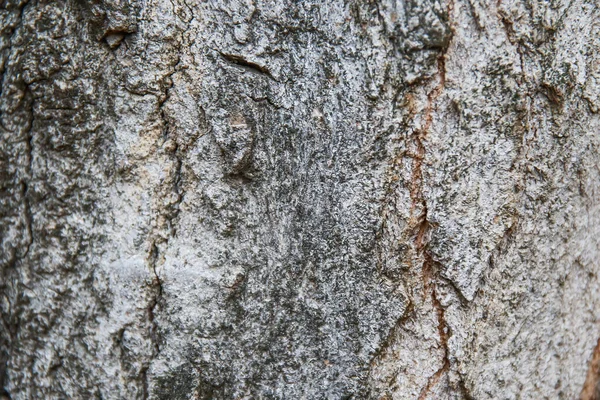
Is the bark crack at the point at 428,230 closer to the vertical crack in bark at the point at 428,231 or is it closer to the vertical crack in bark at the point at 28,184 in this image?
the vertical crack in bark at the point at 428,231

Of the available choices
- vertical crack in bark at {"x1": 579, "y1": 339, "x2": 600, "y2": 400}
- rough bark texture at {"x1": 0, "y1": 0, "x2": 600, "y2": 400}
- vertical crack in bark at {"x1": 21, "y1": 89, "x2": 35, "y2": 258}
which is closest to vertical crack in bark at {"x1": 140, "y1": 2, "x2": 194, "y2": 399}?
rough bark texture at {"x1": 0, "y1": 0, "x2": 600, "y2": 400}

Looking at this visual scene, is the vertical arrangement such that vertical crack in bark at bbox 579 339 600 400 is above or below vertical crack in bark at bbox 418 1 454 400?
below

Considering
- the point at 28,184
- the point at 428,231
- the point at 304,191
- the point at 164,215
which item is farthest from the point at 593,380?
the point at 28,184

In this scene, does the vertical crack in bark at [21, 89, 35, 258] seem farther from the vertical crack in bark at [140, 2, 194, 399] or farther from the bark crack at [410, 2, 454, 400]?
the bark crack at [410, 2, 454, 400]

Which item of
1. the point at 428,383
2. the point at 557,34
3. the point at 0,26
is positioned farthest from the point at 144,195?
the point at 557,34

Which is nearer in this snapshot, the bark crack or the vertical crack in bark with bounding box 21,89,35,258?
the bark crack

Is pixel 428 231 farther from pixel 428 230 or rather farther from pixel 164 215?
pixel 164 215

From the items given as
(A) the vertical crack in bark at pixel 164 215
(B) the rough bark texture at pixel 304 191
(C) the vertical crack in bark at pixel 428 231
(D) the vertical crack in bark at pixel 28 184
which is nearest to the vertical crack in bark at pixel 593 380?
(B) the rough bark texture at pixel 304 191
